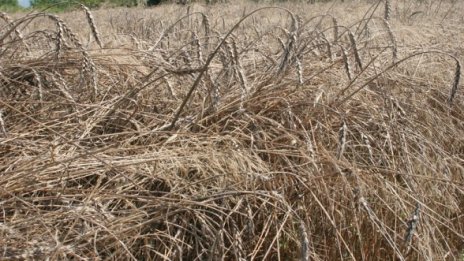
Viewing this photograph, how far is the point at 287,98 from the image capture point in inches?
86.7

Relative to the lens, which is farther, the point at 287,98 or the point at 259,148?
the point at 287,98

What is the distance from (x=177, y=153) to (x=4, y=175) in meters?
0.47

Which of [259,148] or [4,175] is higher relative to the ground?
[4,175]

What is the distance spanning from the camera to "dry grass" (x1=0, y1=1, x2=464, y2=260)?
161 cm

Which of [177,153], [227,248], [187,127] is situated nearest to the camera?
[227,248]

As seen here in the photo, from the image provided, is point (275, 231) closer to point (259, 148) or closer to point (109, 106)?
point (259, 148)

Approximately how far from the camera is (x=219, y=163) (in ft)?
6.02

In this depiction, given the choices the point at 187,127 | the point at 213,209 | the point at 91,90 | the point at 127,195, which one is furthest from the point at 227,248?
the point at 91,90

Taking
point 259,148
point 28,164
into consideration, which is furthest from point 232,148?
point 28,164

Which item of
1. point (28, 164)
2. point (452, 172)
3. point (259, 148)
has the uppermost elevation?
point (28, 164)

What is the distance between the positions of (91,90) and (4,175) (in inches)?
24.8

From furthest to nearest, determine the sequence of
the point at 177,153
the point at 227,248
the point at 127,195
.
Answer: the point at 177,153
the point at 227,248
the point at 127,195

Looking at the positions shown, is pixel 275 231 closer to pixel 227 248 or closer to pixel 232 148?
pixel 227 248

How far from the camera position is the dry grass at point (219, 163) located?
161cm
